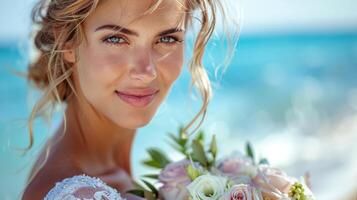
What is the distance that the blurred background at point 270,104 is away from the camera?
22.1ft

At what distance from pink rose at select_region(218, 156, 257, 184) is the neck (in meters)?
0.64

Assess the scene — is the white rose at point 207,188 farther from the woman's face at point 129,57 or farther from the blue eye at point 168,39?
the blue eye at point 168,39

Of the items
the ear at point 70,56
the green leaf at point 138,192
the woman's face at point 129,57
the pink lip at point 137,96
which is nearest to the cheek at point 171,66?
the woman's face at point 129,57

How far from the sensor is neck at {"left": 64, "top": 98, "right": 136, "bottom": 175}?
2900mm

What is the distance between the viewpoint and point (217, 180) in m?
2.43

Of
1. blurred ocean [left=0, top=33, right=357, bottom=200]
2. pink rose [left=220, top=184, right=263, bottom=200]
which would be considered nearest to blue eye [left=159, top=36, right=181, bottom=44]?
blurred ocean [left=0, top=33, right=357, bottom=200]

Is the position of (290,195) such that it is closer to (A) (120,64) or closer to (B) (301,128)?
(A) (120,64)

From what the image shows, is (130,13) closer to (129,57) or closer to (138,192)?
(129,57)

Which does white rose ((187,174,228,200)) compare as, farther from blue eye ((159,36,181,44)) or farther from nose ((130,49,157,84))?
blue eye ((159,36,181,44))

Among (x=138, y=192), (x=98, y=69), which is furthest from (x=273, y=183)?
(x=98, y=69)

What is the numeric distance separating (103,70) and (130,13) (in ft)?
0.96

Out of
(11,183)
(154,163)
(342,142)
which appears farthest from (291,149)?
(154,163)

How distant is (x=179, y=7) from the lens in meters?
2.66

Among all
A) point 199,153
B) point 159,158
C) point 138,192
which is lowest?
point 138,192
